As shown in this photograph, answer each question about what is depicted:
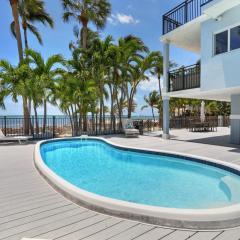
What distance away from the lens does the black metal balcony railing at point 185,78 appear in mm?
12377

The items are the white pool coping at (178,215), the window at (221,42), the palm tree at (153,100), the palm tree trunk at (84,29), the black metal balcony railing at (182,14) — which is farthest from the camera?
the palm tree at (153,100)

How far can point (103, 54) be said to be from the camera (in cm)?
1661

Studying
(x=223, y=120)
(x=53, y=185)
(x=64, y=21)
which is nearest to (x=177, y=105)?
(x=223, y=120)

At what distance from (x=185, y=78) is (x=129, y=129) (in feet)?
15.7

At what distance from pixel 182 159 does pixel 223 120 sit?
1993 cm

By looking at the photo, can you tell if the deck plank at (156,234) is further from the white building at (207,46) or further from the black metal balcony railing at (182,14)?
the black metal balcony railing at (182,14)

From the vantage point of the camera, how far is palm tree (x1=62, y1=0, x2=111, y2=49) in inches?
738

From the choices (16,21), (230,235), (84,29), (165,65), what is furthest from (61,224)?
(84,29)

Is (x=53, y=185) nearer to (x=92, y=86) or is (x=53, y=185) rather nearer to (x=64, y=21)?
(x=92, y=86)

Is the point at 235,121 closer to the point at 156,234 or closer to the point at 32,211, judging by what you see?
the point at 156,234

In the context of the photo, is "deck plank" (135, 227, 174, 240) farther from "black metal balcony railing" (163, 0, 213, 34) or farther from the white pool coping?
"black metal balcony railing" (163, 0, 213, 34)

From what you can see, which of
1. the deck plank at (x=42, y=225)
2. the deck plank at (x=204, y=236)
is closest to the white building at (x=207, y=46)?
the deck plank at (x=204, y=236)

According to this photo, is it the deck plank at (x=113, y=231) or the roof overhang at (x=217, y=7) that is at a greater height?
the roof overhang at (x=217, y=7)

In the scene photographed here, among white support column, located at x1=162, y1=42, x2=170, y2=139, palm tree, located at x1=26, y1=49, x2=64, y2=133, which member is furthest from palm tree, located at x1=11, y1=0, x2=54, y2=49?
white support column, located at x1=162, y1=42, x2=170, y2=139
